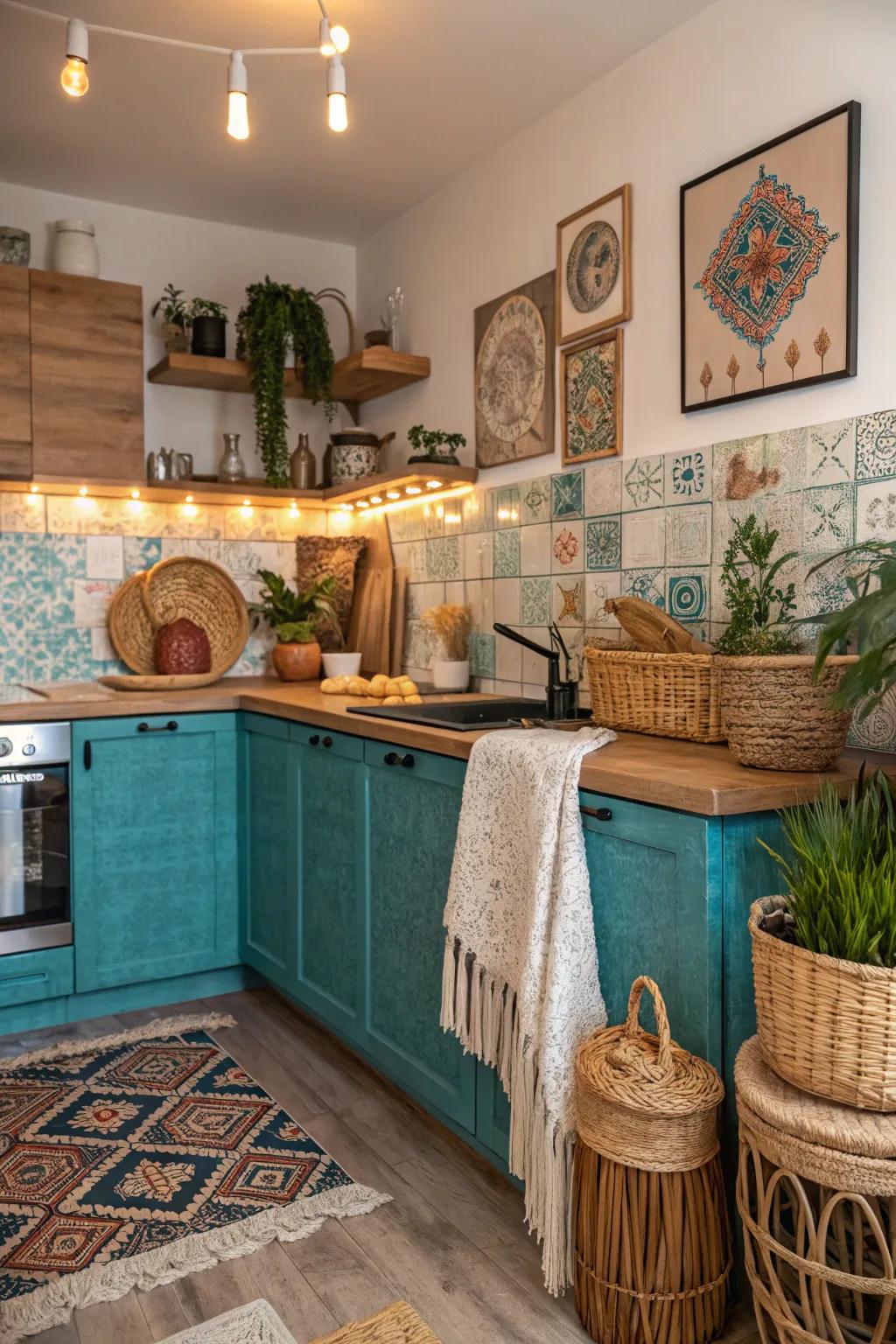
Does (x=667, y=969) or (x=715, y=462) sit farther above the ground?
(x=715, y=462)

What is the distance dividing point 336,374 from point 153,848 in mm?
1664

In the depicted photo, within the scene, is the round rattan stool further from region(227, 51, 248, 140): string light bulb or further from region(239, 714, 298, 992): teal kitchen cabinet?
region(227, 51, 248, 140): string light bulb

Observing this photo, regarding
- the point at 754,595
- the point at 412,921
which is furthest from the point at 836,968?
the point at 412,921

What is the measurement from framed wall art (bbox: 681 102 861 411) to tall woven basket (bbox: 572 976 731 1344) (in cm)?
125

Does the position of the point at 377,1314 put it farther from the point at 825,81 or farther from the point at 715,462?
the point at 825,81

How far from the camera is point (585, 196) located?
8.71ft

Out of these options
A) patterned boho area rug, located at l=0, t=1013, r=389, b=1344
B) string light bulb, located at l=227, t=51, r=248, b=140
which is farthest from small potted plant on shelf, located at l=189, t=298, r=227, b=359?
patterned boho area rug, located at l=0, t=1013, r=389, b=1344

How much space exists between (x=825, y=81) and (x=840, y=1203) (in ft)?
6.32

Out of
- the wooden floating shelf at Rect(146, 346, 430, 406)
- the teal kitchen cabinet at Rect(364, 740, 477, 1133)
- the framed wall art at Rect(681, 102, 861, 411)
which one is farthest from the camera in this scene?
the wooden floating shelf at Rect(146, 346, 430, 406)

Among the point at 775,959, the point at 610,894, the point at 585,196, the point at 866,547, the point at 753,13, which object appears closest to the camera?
the point at 775,959

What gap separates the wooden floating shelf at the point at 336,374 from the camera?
132 inches

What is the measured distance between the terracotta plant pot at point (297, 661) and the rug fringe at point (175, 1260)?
1.82 metres

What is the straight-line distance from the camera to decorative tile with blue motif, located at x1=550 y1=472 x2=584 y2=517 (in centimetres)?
269

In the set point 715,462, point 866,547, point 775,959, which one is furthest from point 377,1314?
point 715,462
